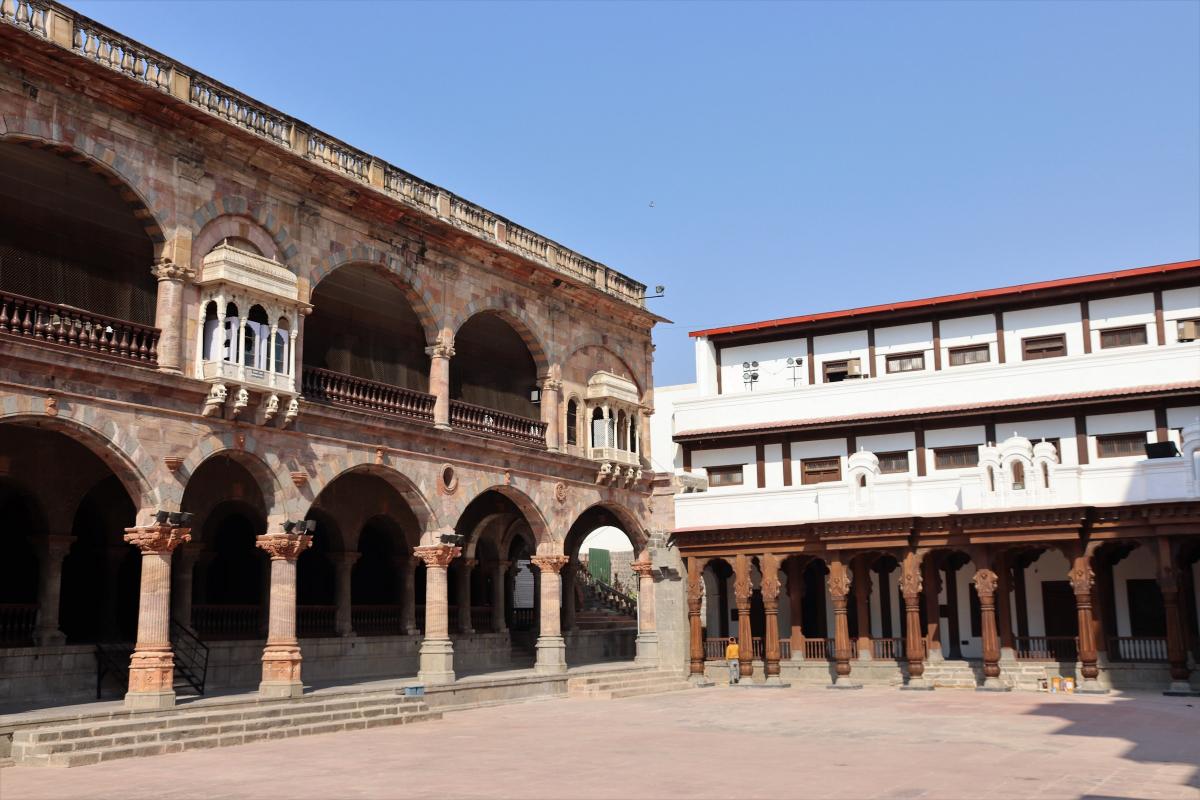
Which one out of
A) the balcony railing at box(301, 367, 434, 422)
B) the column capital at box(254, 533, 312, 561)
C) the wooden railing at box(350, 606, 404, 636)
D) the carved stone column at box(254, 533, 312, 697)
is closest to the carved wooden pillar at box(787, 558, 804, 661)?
the wooden railing at box(350, 606, 404, 636)

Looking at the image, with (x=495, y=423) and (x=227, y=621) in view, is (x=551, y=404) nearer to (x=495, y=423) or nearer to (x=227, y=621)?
(x=495, y=423)

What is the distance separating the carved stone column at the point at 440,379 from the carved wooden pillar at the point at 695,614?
10238 millimetres

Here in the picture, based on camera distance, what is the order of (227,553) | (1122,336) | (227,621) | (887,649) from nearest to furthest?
1. (227,621)
2. (227,553)
3. (1122,336)
4. (887,649)

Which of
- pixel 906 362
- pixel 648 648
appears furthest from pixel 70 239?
pixel 906 362

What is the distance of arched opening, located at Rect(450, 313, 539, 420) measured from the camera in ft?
106

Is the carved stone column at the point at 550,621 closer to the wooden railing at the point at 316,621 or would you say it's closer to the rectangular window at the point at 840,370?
the wooden railing at the point at 316,621

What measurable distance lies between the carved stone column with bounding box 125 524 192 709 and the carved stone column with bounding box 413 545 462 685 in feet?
23.1

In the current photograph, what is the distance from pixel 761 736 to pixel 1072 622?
1602cm

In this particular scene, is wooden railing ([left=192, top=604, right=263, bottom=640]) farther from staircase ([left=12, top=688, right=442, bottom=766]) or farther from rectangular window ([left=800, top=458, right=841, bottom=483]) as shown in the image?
rectangular window ([left=800, top=458, right=841, bottom=483])

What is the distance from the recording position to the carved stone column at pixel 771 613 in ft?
106

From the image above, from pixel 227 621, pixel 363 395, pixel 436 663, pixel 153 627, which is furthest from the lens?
pixel 227 621

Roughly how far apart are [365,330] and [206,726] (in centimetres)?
1323

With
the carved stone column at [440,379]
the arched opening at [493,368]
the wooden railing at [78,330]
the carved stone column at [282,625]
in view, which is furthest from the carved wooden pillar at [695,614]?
the wooden railing at [78,330]

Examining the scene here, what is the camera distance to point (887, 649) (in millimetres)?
33812
